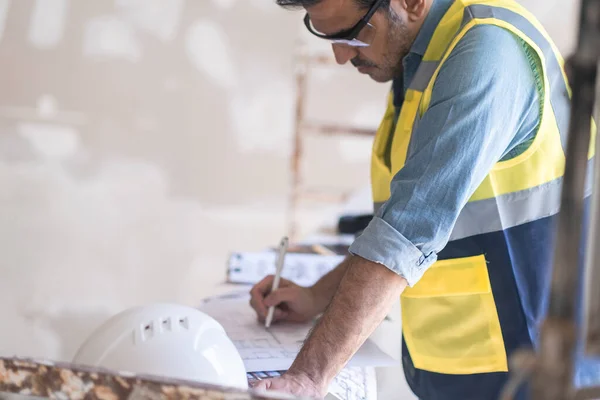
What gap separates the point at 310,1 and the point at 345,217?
1599mm

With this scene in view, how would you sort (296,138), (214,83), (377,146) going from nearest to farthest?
(377,146) → (296,138) → (214,83)

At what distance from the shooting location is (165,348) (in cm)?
82

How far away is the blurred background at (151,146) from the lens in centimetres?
350

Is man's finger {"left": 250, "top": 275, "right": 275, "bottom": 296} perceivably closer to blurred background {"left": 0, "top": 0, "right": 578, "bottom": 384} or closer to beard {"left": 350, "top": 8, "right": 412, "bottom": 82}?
beard {"left": 350, "top": 8, "right": 412, "bottom": 82}

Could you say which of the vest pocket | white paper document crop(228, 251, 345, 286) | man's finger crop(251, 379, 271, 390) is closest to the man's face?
the vest pocket

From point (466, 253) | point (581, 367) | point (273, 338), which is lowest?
point (273, 338)

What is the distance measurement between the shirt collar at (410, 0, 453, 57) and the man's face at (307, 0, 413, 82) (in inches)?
0.9

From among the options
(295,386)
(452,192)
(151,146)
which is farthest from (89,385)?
(151,146)

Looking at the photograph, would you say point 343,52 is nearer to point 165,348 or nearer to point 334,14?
point 334,14

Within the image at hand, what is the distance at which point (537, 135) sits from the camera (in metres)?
0.99

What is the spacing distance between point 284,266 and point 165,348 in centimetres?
108

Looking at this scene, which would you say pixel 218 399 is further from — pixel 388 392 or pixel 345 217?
pixel 345 217

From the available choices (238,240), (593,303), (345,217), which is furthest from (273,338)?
(238,240)

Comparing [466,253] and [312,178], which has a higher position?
[466,253]
